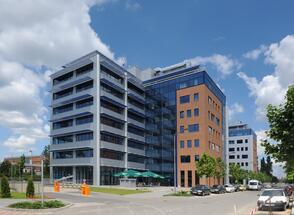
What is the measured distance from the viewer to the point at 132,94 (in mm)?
95750

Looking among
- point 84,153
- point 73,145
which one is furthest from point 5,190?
point 73,145

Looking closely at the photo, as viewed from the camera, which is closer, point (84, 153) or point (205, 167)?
point (205, 167)

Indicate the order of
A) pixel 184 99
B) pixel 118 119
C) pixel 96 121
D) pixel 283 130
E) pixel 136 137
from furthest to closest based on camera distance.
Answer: pixel 136 137 < pixel 184 99 < pixel 118 119 < pixel 96 121 < pixel 283 130

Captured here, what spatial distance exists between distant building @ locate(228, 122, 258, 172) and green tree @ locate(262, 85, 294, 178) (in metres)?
151

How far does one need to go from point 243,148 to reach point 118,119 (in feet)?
321

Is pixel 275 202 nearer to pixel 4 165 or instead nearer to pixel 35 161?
pixel 4 165

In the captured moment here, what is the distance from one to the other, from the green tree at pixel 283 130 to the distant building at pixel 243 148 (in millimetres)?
151067

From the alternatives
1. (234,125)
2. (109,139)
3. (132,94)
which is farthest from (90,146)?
(234,125)

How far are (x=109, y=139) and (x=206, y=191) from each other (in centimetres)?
3116

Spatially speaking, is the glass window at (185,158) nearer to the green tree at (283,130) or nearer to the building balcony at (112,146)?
the building balcony at (112,146)

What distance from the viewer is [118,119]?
88.8 metres

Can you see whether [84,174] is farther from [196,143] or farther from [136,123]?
[196,143]

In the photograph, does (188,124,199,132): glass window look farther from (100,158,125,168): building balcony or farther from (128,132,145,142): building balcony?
(100,158,125,168): building balcony

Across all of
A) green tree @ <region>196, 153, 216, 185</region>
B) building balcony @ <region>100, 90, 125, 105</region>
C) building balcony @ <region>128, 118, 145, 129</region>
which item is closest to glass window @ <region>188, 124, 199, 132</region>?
building balcony @ <region>128, 118, 145, 129</region>
